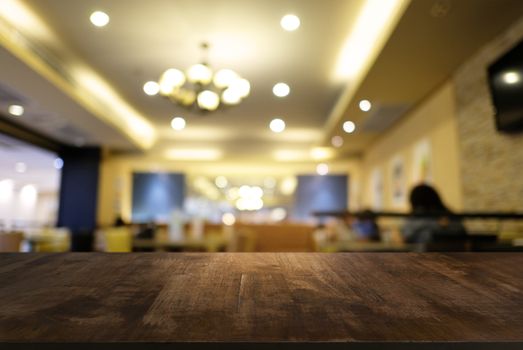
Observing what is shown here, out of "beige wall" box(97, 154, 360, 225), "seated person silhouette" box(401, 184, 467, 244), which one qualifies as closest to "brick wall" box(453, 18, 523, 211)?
"seated person silhouette" box(401, 184, 467, 244)

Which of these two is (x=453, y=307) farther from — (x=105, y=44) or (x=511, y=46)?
(x=105, y=44)

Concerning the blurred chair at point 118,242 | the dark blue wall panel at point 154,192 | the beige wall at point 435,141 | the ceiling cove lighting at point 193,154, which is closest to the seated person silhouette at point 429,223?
the beige wall at point 435,141

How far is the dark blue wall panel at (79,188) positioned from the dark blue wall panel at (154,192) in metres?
1.96

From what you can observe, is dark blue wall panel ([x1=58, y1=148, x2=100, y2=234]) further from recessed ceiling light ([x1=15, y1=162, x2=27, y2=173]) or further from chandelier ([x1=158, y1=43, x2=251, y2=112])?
chandelier ([x1=158, y1=43, x2=251, y2=112])

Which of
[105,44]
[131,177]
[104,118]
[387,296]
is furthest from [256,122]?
[387,296]

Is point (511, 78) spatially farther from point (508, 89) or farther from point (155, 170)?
point (155, 170)

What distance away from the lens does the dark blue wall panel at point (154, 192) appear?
10602mm

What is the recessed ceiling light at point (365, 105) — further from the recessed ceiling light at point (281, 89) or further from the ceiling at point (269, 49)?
the recessed ceiling light at point (281, 89)

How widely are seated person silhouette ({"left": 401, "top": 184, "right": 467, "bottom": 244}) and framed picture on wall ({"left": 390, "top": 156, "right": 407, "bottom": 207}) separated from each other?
128 inches

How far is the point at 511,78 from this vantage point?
316 cm

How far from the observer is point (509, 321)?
59cm

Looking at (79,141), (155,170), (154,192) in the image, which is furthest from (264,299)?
(154,192)

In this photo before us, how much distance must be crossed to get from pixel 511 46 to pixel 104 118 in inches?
228

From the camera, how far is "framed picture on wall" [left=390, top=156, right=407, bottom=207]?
6.41 meters
